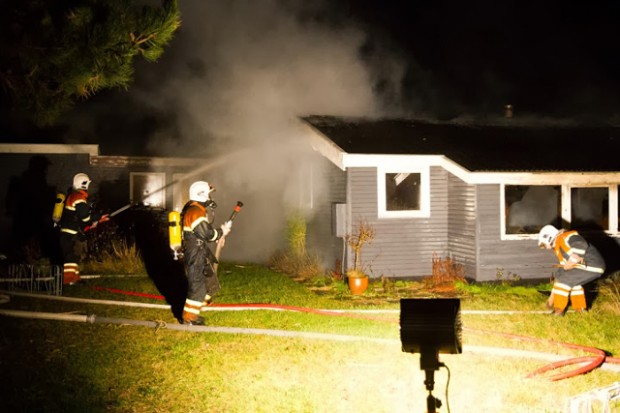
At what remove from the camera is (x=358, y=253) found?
11453 mm

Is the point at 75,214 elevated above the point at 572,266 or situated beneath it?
elevated above

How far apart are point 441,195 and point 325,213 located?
274cm

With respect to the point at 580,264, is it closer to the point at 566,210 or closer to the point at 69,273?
the point at 566,210

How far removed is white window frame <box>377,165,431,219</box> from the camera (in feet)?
38.6

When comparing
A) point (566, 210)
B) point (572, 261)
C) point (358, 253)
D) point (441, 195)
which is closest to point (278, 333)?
point (572, 261)

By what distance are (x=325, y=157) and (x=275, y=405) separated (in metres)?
8.70

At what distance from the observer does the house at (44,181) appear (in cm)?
1540

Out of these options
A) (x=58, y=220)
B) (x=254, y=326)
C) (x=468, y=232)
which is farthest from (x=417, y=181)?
(x=58, y=220)

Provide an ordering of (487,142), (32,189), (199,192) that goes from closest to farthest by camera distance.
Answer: (199,192), (487,142), (32,189)

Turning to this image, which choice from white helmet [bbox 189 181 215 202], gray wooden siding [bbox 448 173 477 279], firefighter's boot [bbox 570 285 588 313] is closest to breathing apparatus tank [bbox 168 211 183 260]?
white helmet [bbox 189 181 215 202]

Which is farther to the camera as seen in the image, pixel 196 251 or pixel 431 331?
pixel 196 251

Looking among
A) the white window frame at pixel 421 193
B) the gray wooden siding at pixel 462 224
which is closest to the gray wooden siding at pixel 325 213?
the white window frame at pixel 421 193

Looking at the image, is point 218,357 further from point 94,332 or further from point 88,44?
point 88,44

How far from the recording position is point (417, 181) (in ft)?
41.6
